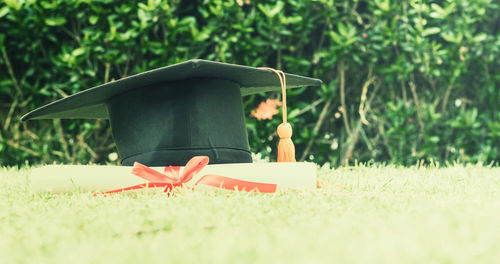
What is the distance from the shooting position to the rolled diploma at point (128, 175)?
1.80 m

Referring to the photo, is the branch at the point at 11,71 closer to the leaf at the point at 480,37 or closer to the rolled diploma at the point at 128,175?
the rolled diploma at the point at 128,175

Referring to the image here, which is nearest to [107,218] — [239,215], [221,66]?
[239,215]

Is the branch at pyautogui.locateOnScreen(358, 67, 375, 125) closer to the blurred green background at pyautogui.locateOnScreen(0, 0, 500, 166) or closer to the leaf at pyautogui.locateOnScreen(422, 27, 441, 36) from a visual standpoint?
the blurred green background at pyautogui.locateOnScreen(0, 0, 500, 166)

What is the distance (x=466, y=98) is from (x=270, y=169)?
2753 mm

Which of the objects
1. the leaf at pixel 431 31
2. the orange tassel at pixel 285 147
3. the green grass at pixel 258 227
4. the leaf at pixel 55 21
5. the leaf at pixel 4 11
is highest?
the leaf at pixel 4 11

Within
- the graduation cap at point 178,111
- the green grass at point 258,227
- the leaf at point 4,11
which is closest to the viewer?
the green grass at point 258,227

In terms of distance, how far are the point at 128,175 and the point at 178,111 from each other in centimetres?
35

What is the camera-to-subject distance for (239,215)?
1.32m

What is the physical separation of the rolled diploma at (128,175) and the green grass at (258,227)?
0.18 ft

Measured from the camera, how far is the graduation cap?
6.38ft

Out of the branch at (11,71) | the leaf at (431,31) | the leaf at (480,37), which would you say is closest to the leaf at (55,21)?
the branch at (11,71)

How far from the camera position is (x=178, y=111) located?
6.51 feet

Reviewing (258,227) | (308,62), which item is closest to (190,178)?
(258,227)

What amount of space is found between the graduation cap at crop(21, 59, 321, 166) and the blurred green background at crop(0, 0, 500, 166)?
1228mm
